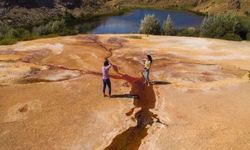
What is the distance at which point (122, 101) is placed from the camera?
962 inches

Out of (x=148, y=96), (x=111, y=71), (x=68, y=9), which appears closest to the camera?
(x=148, y=96)

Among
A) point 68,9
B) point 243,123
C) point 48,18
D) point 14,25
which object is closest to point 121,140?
point 243,123

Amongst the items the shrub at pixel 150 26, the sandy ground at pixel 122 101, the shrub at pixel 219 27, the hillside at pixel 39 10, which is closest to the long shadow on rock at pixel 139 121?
the sandy ground at pixel 122 101

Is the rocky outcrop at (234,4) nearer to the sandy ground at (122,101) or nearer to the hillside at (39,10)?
the hillside at (39,10)

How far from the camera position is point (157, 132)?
20.2 meters

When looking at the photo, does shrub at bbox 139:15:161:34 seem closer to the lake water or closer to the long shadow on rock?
the lake water

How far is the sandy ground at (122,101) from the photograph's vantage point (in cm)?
1925

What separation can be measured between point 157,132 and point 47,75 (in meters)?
12.6

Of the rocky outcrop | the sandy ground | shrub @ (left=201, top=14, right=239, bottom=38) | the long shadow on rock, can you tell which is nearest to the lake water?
shrub @ (left=201, top=14, right=239, bottom=38)

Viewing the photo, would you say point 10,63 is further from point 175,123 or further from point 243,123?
point 243,123

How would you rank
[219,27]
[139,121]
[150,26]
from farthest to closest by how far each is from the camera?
[150,26] → [219,27] → [139,121]

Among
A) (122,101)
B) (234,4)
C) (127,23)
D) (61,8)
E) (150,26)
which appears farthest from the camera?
(234,4)

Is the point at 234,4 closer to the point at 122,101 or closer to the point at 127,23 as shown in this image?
the point at 127,23

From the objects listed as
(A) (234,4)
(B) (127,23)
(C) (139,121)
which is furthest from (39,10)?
(C) (139,121)
